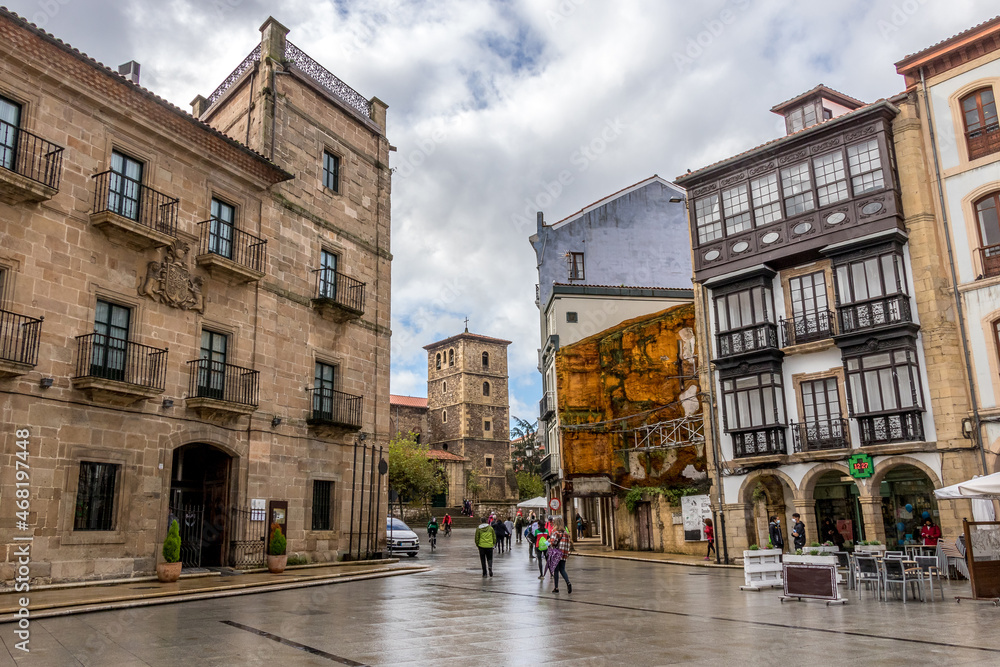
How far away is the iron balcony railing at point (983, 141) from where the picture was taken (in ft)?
69.5

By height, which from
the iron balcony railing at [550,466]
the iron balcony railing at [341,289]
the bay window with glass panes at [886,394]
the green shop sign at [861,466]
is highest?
the iron balcony railing at [341,289]

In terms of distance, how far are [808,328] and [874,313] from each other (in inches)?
83.7

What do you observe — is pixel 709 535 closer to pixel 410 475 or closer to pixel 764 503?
pixel 764 503

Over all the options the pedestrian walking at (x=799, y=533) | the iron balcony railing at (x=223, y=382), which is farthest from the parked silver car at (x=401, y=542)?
the pedestrian walking at (x=799, y=533)

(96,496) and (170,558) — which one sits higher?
(96,496)

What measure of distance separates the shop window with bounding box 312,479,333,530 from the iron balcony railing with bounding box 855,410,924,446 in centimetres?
1661

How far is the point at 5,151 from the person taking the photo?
16188 millimetres

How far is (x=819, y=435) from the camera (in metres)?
23.5

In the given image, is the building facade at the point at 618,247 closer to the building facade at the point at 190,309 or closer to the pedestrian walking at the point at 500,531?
the pedestrian walking at the point at 500,531

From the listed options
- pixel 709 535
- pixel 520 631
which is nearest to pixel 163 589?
pixel 520 631

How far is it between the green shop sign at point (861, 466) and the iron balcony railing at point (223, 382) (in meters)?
17.6

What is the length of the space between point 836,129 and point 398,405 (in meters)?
68.1

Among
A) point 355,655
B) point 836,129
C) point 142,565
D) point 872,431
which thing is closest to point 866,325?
point 872,431

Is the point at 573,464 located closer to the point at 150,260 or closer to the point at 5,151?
the point at 150,260
